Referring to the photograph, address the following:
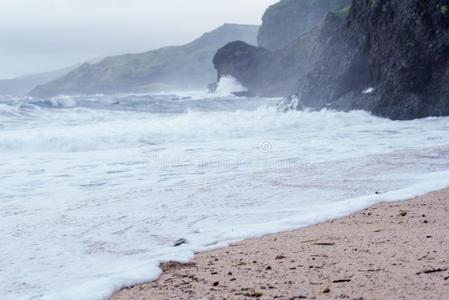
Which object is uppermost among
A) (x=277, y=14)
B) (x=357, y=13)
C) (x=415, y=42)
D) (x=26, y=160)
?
(x=277, y=14)

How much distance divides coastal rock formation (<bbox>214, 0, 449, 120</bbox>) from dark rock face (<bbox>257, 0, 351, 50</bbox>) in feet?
185

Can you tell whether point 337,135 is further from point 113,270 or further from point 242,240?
point 113,270

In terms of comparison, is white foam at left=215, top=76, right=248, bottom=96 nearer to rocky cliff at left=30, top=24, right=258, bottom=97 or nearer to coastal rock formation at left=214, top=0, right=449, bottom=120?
coastal rock formation at left=214, top=0, right=449, bottom=120

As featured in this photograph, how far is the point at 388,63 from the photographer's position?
1950 cm

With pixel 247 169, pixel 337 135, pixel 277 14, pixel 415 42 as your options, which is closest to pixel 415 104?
pixel 415 42

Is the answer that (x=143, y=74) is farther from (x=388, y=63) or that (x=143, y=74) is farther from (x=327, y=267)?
(x=327, y=267)

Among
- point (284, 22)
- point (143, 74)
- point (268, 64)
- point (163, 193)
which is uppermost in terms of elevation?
point (284, 22)

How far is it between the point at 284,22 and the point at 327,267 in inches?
3329

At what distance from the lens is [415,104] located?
1719cm

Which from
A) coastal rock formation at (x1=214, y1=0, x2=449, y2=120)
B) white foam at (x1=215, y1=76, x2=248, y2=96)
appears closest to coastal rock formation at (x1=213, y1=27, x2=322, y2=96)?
white foam at (x1=215, y1=76, x2=248, y2=96)

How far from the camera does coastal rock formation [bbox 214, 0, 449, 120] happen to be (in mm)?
17125

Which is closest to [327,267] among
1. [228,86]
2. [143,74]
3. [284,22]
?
[228,86]

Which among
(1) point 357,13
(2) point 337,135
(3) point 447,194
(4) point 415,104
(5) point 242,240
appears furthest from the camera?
(1) point 357,13

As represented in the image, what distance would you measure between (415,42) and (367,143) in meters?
8.50
